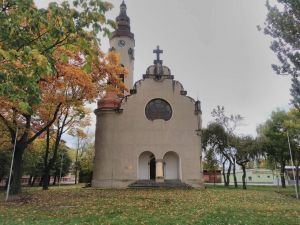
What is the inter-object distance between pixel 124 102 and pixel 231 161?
16.6m

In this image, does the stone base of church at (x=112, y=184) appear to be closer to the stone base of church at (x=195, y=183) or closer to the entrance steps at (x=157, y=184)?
the entrance steps at (x=157, y=184)

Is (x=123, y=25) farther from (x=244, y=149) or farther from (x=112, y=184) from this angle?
(x=244, y=149)

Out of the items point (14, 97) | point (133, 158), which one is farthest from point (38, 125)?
point (14, 97)

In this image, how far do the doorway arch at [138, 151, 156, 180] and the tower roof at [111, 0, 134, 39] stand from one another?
16878mm

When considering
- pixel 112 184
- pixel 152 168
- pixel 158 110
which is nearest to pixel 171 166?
pixel 152 168

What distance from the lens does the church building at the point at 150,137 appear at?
95.3 ft

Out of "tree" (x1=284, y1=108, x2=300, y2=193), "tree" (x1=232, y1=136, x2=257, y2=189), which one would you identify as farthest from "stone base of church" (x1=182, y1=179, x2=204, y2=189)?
"tree" (x1=284, y1=108, x2=300, y2=193)

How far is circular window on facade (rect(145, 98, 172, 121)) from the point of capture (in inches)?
1203

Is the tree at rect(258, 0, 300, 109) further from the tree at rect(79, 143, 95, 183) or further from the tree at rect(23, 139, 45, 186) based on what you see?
the tree at rect(79, 143, 95, 183)

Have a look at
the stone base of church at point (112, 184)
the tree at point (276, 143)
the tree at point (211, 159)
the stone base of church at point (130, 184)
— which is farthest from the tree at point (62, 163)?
the tree at point (276, 143)

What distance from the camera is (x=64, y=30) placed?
533 cm

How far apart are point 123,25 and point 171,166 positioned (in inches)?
853

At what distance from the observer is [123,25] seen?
40.7 meters

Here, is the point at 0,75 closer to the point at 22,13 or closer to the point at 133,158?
the point at 22,13
